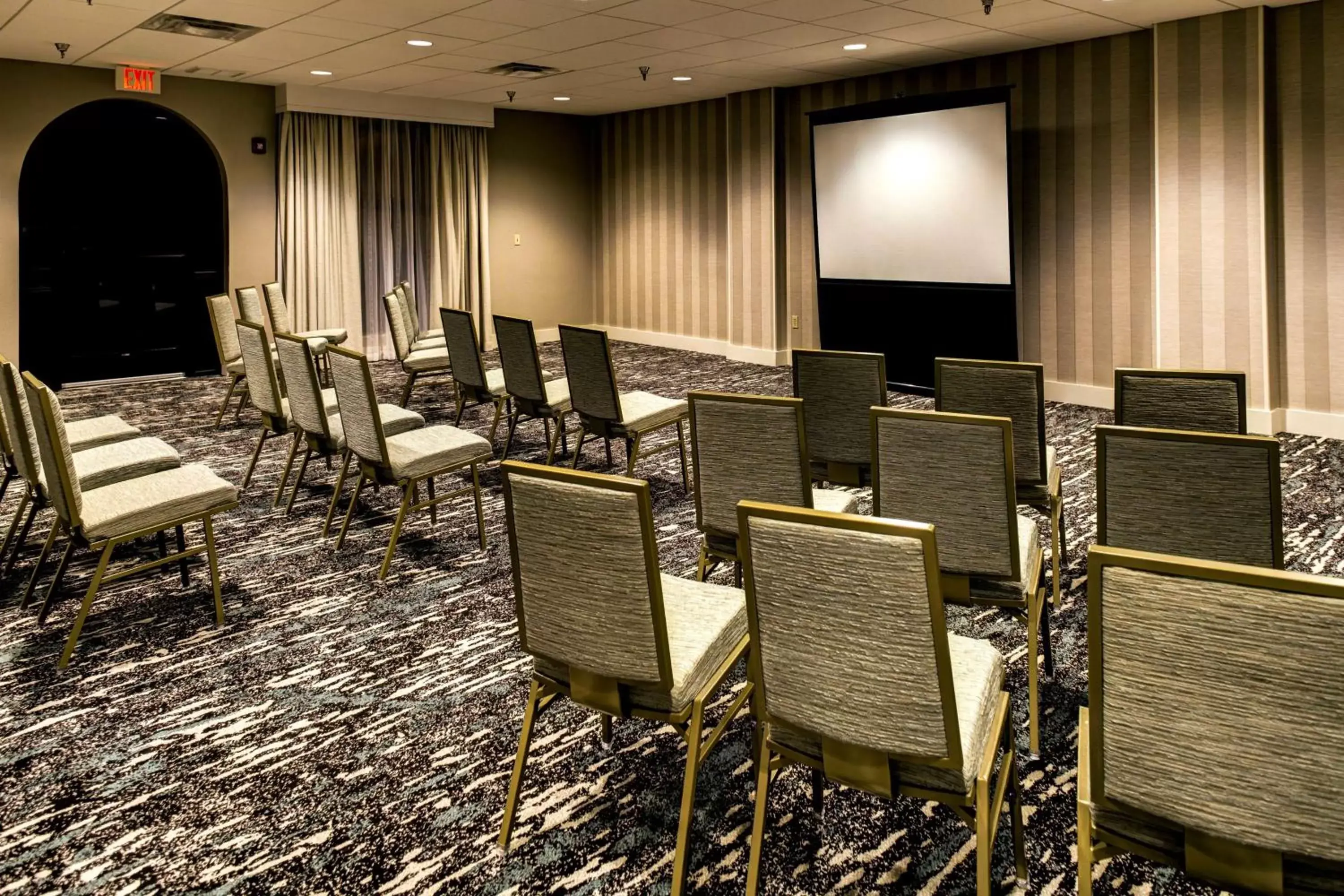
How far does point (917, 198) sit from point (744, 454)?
19.9 ft

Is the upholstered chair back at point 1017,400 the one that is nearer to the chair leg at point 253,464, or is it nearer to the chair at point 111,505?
the chair at point 111,505

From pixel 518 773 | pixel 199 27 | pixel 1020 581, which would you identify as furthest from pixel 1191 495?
pixel 199 27

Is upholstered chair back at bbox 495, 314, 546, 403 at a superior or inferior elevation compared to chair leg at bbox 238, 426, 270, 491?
superior

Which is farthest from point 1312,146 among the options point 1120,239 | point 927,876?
point 927,876

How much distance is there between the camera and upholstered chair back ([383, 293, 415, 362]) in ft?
23.8

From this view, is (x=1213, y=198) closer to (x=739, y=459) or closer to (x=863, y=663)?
(x=739, y=459)

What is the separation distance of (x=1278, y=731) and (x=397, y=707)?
92.1 inches

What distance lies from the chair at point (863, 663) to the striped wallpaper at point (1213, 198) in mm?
5931

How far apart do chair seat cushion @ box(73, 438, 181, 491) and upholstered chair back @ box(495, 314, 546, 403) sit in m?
1.88

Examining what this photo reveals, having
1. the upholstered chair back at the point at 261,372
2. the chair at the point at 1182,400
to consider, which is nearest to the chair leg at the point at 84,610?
the upholstered chair back at the point at 261,372

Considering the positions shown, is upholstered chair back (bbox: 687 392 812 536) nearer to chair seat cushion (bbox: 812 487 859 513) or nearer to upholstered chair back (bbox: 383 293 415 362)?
chair seat cushion (bbox: 812 487 859 513)

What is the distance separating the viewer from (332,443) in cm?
445

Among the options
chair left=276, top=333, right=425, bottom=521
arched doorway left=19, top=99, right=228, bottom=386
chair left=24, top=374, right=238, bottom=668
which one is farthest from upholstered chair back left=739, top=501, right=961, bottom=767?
arched doorway left=19, top=99, right=228, bottom=386

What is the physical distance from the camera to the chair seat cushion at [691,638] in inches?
82.0
